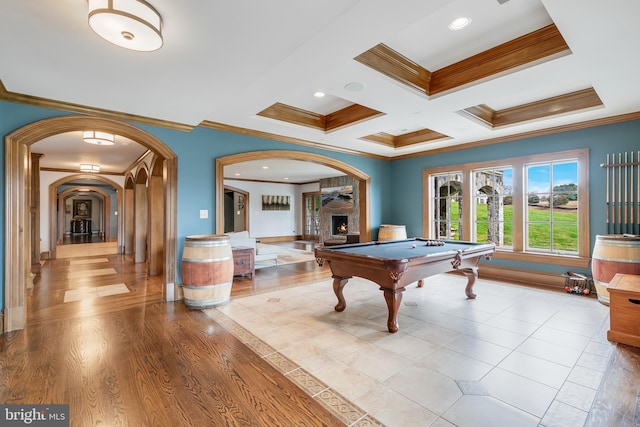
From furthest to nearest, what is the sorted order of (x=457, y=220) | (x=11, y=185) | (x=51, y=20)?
(x=457, y=220), (x=11, y=185), (x=51, y=20)

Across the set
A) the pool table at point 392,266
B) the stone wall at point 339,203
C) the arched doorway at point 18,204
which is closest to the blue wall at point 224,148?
the arched doorway at point 18,204

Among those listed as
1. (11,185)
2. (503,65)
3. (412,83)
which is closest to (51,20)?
(11,185)

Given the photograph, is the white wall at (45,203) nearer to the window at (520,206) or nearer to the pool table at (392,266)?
the pool table at (392,266)

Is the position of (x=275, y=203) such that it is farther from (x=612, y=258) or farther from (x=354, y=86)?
(x=612, y=258)

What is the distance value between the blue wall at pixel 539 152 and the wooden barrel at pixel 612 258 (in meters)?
0.81

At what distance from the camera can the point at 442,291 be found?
451cm

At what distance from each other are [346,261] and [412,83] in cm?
212

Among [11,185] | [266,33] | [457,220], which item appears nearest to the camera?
[266,33]

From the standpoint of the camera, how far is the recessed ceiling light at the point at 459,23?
93.3 inches

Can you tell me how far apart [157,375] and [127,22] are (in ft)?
8.06

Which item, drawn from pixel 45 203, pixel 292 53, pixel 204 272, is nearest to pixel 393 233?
pixel 204 272

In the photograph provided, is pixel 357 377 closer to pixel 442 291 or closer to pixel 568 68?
pixel 442 291

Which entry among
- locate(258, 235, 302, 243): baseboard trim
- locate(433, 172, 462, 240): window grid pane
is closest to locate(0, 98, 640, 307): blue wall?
locate(433, 172, 462, 240): window grid pane

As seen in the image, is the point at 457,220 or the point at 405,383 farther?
the point at 457,220
